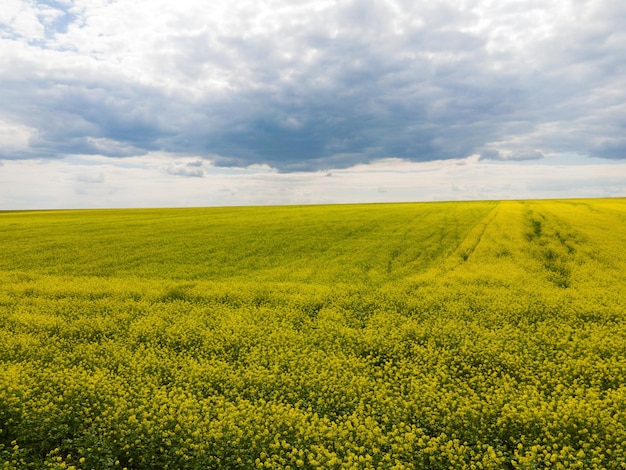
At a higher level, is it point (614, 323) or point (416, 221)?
Result: point (416, 221)

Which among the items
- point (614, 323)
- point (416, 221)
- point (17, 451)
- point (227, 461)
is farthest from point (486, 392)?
point (416, 221)

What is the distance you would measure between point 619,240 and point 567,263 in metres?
9.23

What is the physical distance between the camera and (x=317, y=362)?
1317cm

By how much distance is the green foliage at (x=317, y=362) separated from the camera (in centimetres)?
927

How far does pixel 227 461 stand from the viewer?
8773mm

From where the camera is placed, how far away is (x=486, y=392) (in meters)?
11.8

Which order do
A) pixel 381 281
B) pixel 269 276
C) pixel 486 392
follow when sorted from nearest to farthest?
pixel 486 392 → pixel 381 281 → pixel 269 276

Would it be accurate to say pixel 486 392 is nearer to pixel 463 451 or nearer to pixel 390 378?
pixel 390 378

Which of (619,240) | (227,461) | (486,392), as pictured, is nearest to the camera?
(227,461)

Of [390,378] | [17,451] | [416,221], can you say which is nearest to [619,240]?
[416,221]

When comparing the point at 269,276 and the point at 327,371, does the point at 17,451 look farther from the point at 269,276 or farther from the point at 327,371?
the point at 269,276

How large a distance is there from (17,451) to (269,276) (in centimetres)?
1653

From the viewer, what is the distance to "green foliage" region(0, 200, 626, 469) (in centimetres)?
927

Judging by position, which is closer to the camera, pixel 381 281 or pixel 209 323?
pixel 209 323
